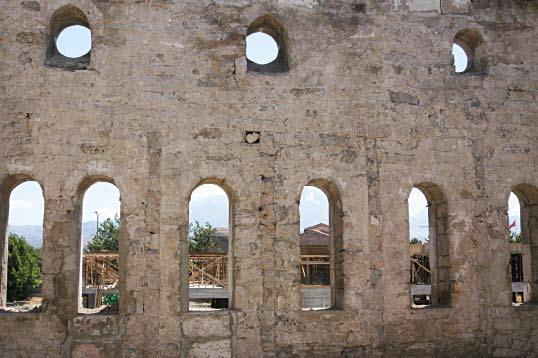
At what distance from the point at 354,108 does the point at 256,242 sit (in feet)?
8.65

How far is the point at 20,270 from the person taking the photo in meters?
23.3

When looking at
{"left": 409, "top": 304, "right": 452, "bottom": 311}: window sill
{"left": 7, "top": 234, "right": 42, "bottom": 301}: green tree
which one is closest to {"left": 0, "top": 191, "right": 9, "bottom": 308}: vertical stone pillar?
{"left": 409, "top": 304, "right": 452, "bottom": 311}: window sill

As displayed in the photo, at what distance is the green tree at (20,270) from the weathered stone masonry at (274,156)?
15377 mm

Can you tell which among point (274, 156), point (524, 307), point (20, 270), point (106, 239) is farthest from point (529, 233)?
point (106, 239)

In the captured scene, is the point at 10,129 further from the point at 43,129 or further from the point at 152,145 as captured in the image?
the point at 152,145

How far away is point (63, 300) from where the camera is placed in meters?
8.40

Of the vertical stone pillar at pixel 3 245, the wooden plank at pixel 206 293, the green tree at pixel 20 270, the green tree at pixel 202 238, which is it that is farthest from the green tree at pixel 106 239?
the vertical stone pillar at pixel 3 245

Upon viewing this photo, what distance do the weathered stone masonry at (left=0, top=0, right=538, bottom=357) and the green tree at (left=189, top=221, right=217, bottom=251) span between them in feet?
81.3

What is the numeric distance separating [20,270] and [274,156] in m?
17.5

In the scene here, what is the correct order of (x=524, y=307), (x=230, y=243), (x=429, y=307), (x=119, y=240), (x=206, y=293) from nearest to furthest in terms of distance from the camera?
(x=119, y=240) < (x=230, y=243) < (x=429, y=307) < (x=524, y=307) < (x=206, y=293)

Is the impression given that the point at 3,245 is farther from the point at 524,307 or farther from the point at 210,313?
the point at 524,307

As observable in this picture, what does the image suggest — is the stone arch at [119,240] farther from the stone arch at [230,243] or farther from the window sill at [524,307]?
the window sill at [524,307]

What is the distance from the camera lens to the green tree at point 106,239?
36.2 meters

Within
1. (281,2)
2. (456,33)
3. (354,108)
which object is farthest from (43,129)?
(456,33)
